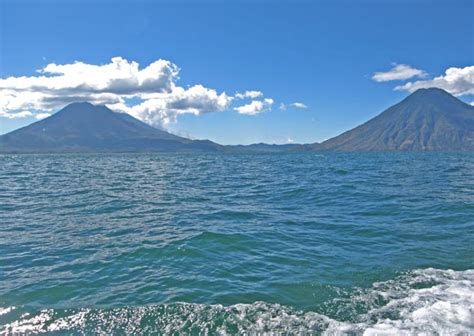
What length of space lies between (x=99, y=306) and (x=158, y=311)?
173 cm

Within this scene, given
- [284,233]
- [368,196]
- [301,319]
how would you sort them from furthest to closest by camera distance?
[368,196] → [284,233] → [301,319]

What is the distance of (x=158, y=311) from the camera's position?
9852 millimetres

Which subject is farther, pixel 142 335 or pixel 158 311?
pixel 158 311

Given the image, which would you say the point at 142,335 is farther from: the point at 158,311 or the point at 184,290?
the point at 184,290

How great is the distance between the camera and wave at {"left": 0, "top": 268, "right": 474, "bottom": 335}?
29.1ft

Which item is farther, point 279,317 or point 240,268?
point 240,268

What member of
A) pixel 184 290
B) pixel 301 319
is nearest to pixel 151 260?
pixel 184 290

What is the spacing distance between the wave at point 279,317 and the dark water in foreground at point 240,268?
4cm

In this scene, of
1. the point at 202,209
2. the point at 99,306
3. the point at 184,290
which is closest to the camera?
the point at 99,306

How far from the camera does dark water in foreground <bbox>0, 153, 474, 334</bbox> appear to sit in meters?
9.40

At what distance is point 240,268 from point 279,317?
373 cm

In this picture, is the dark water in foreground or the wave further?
the dark water in foreground

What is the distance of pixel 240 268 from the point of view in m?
13.0

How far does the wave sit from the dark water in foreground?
4 centimetres
